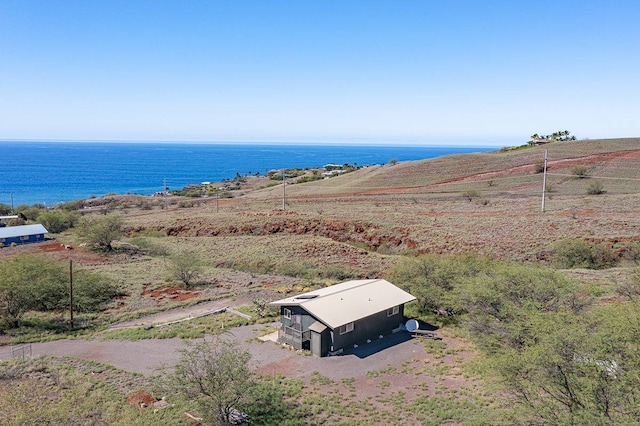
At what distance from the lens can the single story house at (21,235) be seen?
4488cm

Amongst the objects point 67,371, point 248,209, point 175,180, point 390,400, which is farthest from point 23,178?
point 390,400

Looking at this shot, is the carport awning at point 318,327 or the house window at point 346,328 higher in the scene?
the carport awning at point 318,327

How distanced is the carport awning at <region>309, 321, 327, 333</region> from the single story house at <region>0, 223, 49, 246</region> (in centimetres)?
3909

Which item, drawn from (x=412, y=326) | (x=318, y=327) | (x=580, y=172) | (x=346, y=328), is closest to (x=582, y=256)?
(x=412, y=326)

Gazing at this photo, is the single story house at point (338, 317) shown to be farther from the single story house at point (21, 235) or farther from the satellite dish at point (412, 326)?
the single story house at point (21, 235)

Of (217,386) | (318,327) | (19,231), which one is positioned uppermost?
(217,386)

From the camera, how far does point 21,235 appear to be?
45719 mm

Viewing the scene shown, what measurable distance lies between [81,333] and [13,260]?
7989mm

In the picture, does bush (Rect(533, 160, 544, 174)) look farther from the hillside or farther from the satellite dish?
the satellite dish

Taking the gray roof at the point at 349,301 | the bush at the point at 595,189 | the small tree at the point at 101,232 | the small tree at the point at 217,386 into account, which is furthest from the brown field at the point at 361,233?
the small tree at the point at 217,386

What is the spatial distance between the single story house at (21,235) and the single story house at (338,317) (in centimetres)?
3664

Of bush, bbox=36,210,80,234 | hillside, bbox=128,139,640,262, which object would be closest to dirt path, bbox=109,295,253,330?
hillside, bbox=128,139,640,262

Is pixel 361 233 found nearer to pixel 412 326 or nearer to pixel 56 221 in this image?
pixel 412 326

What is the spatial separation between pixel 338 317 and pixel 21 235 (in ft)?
132
